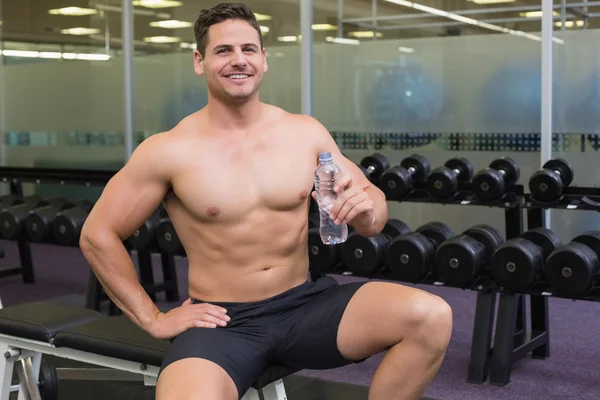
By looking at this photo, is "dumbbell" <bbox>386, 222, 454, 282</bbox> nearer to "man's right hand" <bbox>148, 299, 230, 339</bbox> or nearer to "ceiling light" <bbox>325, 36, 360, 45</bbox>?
"man's right hand" <bbox>148, 299, 230, 339</bbox>

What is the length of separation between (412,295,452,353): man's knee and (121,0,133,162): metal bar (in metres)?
5.12

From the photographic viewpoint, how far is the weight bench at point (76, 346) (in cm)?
205

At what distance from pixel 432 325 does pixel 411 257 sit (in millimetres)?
1639

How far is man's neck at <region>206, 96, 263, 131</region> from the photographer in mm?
1997

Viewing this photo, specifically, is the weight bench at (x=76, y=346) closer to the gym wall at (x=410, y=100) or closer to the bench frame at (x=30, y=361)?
the bench frame at (x=30, y=361)

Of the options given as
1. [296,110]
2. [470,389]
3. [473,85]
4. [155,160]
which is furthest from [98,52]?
[155,160]

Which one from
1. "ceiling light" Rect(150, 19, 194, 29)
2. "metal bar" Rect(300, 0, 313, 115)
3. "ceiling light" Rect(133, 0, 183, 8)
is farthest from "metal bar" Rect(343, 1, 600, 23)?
"ceiling light" Rect(133, 0, 183, 8)

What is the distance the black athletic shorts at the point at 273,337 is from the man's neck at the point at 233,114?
41cm

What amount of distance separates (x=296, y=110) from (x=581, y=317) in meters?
2.62

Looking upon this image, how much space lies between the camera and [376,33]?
5.72 metres

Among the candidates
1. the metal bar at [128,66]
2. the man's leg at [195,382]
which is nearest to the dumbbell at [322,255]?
the man's leg at [195,382]

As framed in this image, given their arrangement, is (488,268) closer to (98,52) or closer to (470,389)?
(470,389)

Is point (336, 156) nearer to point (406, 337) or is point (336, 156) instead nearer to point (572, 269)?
point (406, 337)

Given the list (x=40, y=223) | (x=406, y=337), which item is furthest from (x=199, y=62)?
(x=40, y=223)
